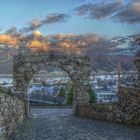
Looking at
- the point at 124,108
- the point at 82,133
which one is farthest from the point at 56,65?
the point at 82,133

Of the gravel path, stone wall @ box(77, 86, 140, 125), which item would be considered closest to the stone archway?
stone wall @ box(77, 86, 140, 125)

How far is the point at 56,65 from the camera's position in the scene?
105ft

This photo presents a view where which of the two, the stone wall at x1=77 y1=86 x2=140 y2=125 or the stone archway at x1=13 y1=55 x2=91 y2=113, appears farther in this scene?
the stone archway at x1=13 y1=55 x2=91 y2=113

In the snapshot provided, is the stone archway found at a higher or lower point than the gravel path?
higher

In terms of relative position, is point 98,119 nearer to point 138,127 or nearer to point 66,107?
point 138,127

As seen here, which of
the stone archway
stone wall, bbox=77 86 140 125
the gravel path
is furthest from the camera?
the stone archway

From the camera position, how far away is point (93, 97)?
38.4m

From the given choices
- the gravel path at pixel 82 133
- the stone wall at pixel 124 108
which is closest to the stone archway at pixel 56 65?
the stone wall at pixel 124 108

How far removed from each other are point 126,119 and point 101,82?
116 ft

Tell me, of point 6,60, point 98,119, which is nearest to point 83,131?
point 98,119

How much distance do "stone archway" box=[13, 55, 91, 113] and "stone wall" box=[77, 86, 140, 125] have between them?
18.6 feet

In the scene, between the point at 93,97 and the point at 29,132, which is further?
the point at 93,97

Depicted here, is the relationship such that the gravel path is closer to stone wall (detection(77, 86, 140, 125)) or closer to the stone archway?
stone wall (detection(77, 86, 140, 125))

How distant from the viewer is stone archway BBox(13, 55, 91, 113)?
3159 centimetres
